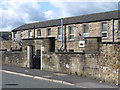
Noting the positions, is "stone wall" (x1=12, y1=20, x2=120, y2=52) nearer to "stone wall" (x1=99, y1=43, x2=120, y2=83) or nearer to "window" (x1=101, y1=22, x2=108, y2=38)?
"window" (x1=101, y1=22, x2=108, y2=38)

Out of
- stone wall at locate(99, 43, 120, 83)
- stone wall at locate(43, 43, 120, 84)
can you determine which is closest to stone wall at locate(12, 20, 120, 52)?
stone wall at locate(43, 43, 120, 84)

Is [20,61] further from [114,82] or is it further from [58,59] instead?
[114,82]

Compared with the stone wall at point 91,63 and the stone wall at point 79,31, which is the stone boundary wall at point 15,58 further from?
the stone wall at point 79,31

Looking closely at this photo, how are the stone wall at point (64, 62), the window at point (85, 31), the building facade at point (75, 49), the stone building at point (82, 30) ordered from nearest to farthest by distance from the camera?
1. the building facade at point (75, 49)
2. the stone wall at point (64, 62)
3. the stone building at point (82, 30)
4. the window at point (85, 31)

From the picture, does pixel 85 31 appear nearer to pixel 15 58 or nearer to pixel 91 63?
pixel 15 58

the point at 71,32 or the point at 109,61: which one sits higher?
the point at 71,32

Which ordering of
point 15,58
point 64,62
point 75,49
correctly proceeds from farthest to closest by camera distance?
1. point 75,49
2. point 15,58
3. point 64,62

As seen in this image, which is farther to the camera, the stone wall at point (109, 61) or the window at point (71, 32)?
the window at point (71, 32)

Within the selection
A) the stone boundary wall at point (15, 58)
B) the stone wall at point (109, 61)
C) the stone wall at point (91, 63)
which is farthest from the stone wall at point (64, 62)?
the stone boundary wall at point (15, 58)

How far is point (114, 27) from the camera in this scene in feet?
71.5

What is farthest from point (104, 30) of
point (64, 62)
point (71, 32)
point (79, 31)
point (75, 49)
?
point (64, 62)

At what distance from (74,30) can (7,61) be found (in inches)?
367

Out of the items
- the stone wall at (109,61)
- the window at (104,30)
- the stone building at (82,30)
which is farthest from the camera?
the window at (104,30)

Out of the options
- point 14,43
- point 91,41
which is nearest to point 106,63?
point 91,41
